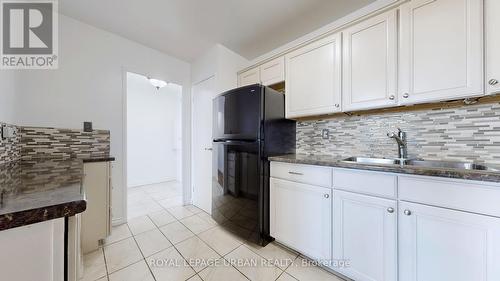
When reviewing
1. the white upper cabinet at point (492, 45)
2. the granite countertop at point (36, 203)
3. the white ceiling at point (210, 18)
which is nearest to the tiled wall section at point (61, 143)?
the white ceiling at point (210, 18)

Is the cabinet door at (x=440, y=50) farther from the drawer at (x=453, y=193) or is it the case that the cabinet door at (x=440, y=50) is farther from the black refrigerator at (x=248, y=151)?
the black refrigerator at (x=248, y=151)

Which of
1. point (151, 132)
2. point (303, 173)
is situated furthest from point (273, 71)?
point (151, 132)

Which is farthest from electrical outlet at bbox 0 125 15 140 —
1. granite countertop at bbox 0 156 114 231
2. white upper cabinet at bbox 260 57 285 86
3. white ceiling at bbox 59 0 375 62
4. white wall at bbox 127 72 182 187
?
white wall at bbox 127 72 182 187

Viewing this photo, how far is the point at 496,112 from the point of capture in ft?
3.78

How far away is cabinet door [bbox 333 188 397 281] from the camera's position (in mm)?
1089

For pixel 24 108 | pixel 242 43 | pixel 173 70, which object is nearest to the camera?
pixel 24 108

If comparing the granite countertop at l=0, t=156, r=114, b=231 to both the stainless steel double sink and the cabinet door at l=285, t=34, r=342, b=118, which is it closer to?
the stainless steel double sink

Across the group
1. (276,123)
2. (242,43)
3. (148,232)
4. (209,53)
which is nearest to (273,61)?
(242,43)

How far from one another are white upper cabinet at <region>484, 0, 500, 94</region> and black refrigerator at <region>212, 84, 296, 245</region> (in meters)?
1.39

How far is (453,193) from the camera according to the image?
91 cm

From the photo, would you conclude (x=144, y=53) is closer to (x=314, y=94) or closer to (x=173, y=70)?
(x=173, y=70)

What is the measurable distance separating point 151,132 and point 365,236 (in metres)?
4.43

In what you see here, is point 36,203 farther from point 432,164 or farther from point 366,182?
point 432,164

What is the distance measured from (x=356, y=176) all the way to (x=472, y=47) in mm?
1003
